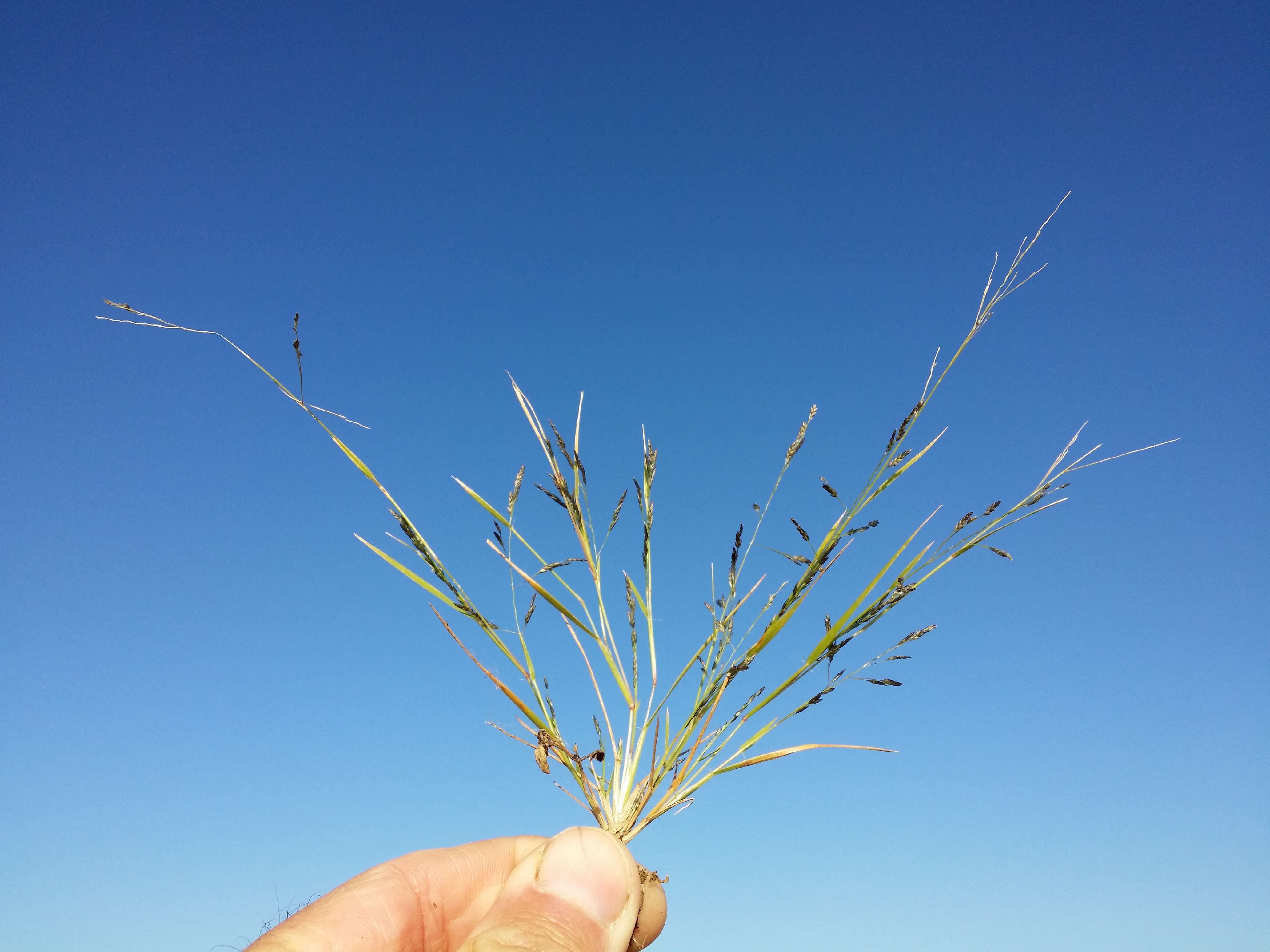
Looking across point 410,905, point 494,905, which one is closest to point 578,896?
point 494,905

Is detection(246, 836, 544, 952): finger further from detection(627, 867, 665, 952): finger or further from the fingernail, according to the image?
detection(627, 867, 665, 952): finger

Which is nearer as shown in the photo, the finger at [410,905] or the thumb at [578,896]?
the thumb at [578,896]

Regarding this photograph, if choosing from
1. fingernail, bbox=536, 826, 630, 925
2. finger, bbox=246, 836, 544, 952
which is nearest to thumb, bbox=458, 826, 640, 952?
fingernail, bbox=536, 826, 630, 925

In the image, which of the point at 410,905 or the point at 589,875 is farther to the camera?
the point at 410,905

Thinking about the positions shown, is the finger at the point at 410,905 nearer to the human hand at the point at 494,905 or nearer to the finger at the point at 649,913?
the human hand at the point at 494,905

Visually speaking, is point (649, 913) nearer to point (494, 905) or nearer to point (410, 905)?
point (494, 905)

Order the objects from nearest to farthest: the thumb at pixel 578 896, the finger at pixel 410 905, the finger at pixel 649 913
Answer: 1. the thumb at pixel 578 896
2. the finger at pixel 649 913
3. the finger at pixel 410 905

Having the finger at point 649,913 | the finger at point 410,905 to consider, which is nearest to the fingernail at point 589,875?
the finger at point 649,913
